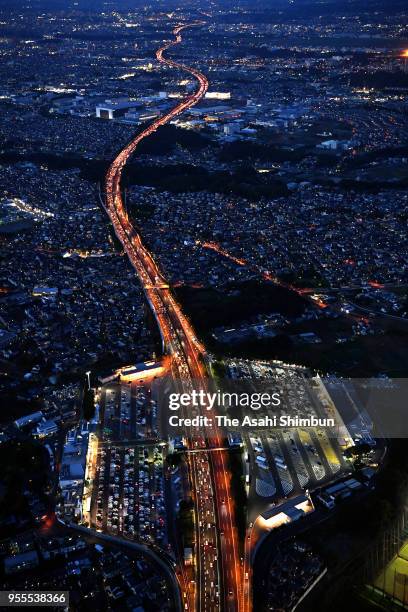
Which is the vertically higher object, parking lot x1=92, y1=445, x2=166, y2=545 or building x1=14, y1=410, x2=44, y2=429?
building x1=14, y1=410, x2=44, y2=429

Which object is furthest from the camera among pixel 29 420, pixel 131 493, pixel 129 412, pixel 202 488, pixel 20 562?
pixel 129 412

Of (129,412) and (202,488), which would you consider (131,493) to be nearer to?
(202,488)

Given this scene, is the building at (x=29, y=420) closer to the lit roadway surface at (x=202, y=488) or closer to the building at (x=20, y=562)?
the lit roadway surface at (x=202, y=488)

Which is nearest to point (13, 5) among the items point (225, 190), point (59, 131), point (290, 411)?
point (59, 131)

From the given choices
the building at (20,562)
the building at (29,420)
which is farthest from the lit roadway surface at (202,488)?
the building at (29,420)

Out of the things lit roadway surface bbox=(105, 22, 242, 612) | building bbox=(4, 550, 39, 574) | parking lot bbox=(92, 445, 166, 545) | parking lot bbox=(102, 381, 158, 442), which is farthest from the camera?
parking lot bbox=(102, 381, 158, 442)

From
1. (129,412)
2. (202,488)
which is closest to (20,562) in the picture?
(202,488)

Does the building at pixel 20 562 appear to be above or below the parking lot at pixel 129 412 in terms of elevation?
below

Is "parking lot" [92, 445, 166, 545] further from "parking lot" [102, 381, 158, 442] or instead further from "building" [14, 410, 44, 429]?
"building" [14, 410, 44, 429]

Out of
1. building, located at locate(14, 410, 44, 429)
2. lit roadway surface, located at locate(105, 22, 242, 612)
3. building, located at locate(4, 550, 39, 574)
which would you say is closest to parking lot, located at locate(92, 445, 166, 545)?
lit roadway surface, located at locate(105, 22, 242, 612)
